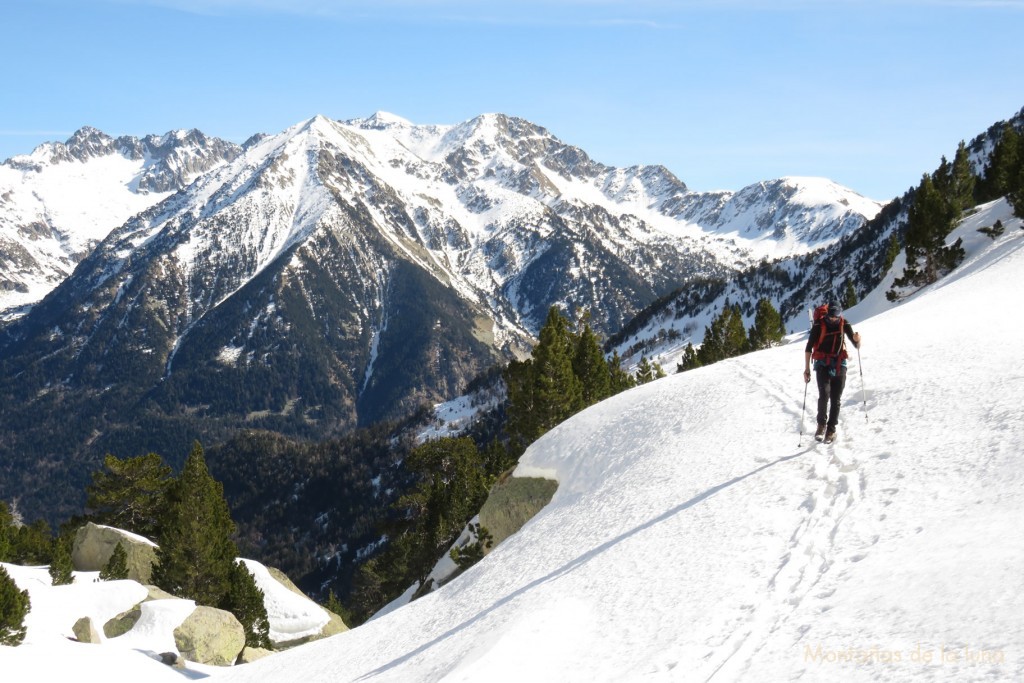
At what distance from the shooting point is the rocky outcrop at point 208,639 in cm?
2952

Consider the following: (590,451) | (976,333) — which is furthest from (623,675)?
(976,333)

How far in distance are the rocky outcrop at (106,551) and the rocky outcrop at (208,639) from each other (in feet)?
63.4

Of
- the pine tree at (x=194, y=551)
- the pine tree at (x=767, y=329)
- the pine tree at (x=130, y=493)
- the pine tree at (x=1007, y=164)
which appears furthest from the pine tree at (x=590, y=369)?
the pine tree at (x=1007, y=164)

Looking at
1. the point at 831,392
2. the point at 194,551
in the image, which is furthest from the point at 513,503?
the point at 194,551

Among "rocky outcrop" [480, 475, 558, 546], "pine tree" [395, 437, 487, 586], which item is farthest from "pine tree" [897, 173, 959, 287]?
"rocky outcrop" [480, 475, 558, 546]

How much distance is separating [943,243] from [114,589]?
6795 centimetres

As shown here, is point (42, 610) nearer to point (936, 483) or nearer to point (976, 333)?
point (936, 483)

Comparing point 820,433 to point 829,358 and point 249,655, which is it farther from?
point 249,655

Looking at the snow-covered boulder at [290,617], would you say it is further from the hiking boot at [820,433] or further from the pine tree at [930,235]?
the pine tree at [930,235]

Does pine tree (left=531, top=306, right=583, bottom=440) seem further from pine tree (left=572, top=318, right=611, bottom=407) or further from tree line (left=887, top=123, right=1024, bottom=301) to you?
tree line (left=887, top=123, right=1024, bottom=301)

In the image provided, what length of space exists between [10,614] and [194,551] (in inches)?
709

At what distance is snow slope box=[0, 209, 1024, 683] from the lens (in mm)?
10406

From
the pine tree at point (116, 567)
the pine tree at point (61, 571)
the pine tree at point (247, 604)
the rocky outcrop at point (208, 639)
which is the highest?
the pine tree at point (61, 571)

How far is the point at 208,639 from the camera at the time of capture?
98.5 feet
